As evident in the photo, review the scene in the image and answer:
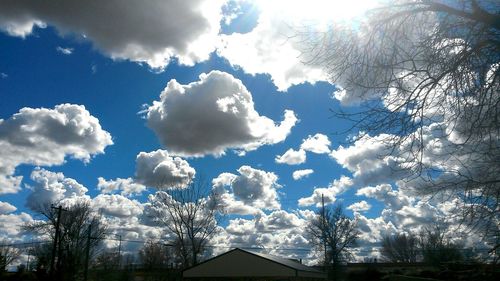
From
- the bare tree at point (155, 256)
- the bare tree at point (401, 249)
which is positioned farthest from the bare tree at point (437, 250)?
the bare tree at point (155, 256)

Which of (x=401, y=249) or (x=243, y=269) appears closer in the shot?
(x=243, y=269)

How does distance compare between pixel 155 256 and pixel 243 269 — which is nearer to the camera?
pixel 243 269

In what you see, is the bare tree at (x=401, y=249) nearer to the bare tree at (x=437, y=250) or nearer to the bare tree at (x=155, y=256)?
the bare tree at (x=437, y=250)

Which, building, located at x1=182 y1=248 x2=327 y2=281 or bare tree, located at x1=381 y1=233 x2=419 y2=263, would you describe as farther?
bare tree, located at x1=381 y1=233 x2=419 y2=263

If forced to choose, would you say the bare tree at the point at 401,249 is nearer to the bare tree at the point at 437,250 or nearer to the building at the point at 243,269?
the bare tree at the point at 437,250

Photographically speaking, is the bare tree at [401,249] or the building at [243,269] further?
the bare tree at [401,249]

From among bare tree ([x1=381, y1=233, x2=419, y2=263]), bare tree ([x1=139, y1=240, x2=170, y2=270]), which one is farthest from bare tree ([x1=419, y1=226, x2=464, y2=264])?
bare tree ([x1=139, y1=240, x2=170, y2=270])

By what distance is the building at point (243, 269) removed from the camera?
37.9 meters

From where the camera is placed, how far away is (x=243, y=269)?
39812 millimetres

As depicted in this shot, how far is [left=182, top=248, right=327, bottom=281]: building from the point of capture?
37.9 m

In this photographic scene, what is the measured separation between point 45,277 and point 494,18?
1569 inches

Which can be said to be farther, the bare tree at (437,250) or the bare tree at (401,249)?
the bare tree at (401,249)

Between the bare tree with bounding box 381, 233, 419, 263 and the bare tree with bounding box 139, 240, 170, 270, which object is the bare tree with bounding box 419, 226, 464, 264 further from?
the bare tree with bounding box 139, 240, 170, 270

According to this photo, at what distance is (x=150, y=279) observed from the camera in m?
50.9
